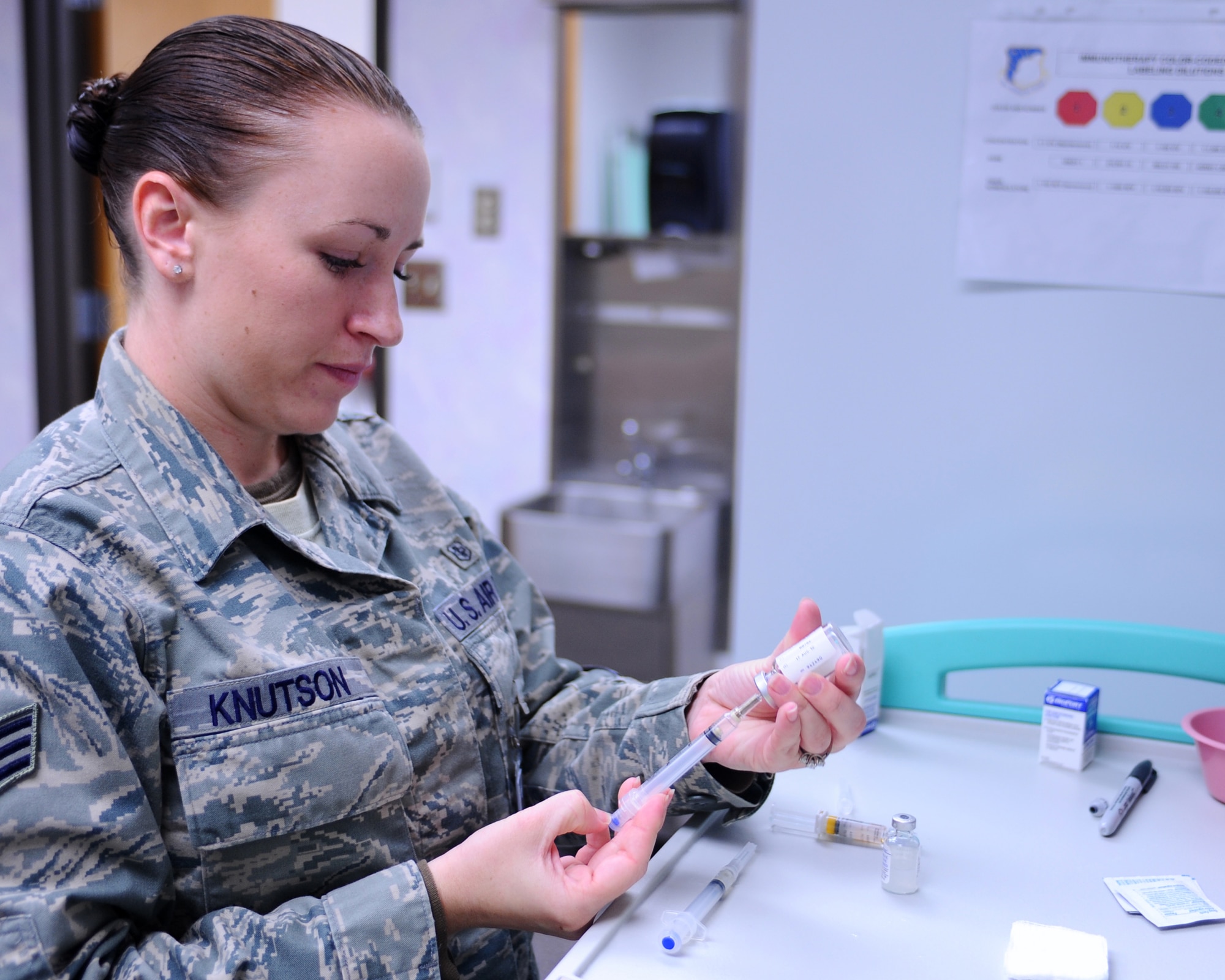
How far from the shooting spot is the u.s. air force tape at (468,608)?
38.6 inches

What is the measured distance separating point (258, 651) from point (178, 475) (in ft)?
0.49

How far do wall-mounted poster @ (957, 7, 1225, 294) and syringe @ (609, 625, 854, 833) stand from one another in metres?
0.64

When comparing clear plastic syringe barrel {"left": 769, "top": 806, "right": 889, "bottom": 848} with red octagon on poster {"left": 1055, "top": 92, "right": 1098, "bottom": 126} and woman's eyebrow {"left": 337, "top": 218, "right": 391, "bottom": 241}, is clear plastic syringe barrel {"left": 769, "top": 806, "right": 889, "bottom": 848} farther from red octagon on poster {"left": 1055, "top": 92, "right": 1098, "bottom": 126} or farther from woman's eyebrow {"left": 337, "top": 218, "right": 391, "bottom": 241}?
red octagon on poster {"left": 1055, "top": 92, "right": 1098, "bottom": 126}

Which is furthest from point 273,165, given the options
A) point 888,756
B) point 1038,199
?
point 1038,199

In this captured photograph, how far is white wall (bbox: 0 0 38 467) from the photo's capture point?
10.6ft

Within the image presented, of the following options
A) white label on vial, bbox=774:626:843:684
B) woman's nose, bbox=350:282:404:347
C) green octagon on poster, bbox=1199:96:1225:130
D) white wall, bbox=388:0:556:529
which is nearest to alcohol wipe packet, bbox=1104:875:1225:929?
white label on vial, bbox=774:626:843:684

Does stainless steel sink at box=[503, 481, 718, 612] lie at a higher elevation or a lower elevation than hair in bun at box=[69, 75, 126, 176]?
lower

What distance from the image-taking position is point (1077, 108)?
124 cm

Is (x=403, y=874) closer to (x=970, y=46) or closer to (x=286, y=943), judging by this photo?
(x=286, y=943)

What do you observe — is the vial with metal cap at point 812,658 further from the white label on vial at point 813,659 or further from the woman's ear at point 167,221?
the woman's ear at point 167,221

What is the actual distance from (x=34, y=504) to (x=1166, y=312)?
1.14m

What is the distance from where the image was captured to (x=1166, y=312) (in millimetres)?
1251

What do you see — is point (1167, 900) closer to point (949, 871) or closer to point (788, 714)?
point (949, 871)

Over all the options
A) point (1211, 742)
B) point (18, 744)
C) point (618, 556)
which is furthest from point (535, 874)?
point (618, 556)
